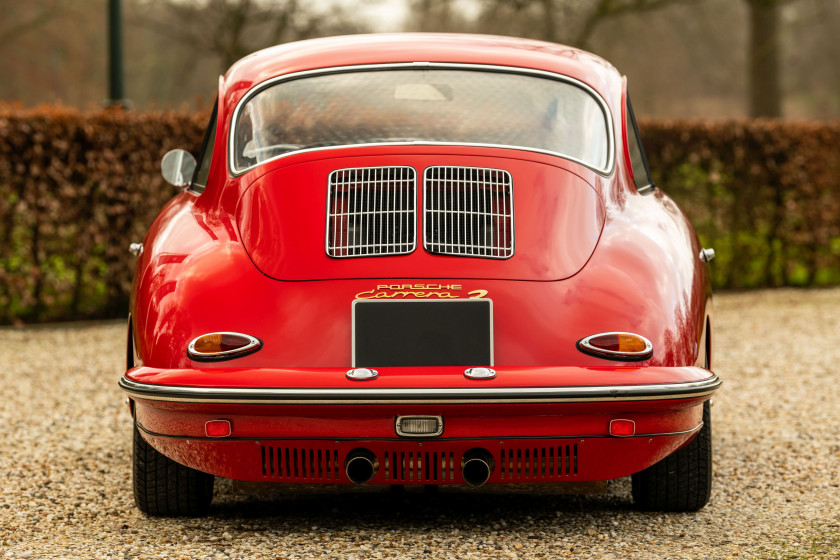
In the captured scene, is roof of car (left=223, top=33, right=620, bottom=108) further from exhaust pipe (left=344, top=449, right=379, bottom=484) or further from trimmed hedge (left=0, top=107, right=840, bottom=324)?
trimmed hedge (left=0, top=107, right=840, bottom=324)

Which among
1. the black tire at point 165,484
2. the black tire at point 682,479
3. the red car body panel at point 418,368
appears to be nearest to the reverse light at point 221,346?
the red car body panel at point 418,368

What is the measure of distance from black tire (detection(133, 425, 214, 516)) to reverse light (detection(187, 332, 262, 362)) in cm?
57

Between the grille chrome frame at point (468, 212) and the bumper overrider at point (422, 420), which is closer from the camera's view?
the bumper overrider at point (422, 420)

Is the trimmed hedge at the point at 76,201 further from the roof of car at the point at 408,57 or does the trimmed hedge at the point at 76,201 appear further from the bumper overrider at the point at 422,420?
the bumper overrider at the point at 422,420

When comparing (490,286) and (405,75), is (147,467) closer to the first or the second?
(490,286)

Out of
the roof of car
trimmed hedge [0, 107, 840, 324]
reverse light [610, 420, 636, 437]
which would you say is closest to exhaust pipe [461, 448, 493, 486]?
reverse light [610, 420, 636, 437]

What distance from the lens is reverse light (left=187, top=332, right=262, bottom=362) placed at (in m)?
3.24

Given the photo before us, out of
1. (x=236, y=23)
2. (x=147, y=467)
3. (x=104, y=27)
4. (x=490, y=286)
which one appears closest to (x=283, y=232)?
(x=490, y=286)

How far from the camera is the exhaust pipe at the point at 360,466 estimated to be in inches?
126

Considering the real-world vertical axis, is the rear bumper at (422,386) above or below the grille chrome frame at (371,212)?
below

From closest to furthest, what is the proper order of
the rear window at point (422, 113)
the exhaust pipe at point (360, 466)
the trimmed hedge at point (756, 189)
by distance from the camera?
the exhaust pipe at point (360, 466), the rear window at point (422, 113), the trimmed hedge at point (756, 189)

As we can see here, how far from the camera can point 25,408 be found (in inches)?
236

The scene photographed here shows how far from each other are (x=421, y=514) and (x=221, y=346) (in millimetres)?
1024

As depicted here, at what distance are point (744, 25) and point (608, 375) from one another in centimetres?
2820
